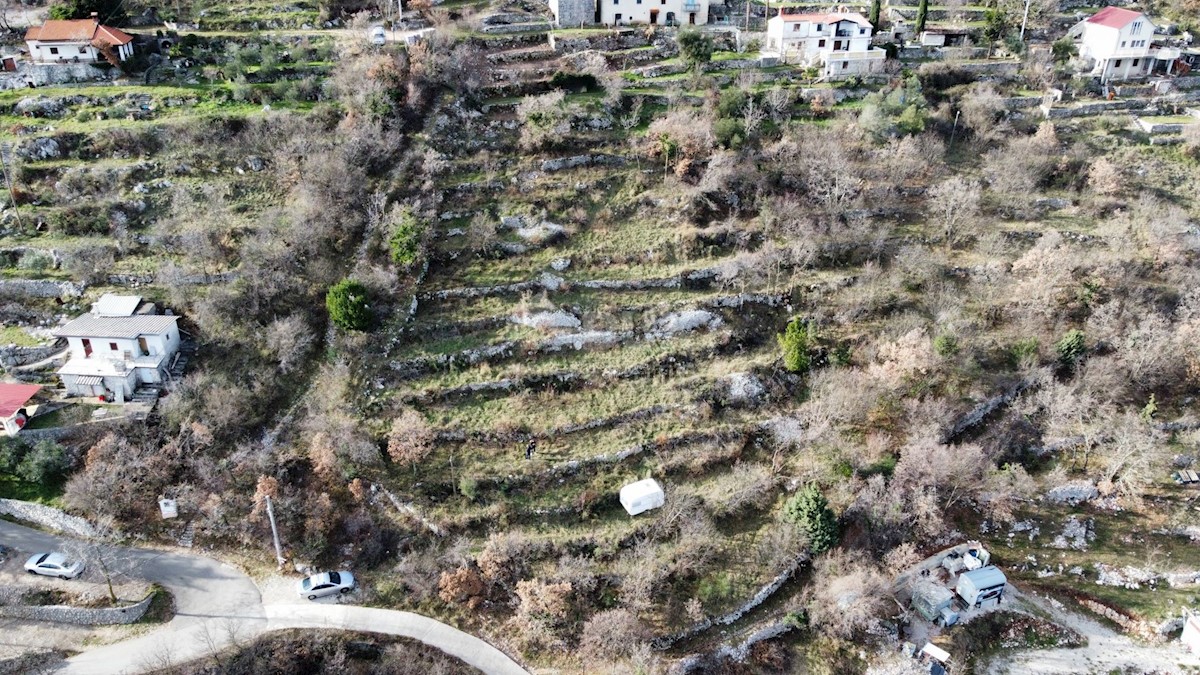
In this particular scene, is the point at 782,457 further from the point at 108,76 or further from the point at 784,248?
the point at 108,76

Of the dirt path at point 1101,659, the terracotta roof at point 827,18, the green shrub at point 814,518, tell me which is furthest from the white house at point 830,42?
the dirt path at point 1101,659

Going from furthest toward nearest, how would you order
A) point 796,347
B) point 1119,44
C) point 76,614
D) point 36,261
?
point 1119,44
point 36,261
point 796,347
point 76,614

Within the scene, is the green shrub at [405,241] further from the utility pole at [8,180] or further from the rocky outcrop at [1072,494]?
the rocky outcrop at [1072,494]

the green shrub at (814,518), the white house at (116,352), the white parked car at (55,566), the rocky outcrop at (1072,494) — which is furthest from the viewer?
the rocky outcrop at (1072,494)

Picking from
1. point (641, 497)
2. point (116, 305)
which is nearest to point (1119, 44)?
point (641, 497)

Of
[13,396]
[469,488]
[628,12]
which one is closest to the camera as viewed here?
[469,488]

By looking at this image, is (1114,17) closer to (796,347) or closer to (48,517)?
(796,347)
